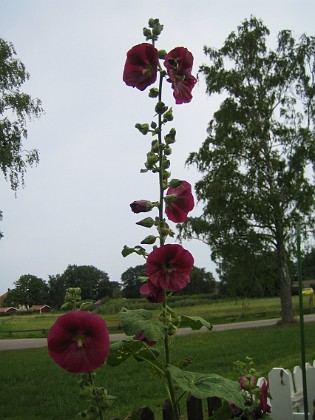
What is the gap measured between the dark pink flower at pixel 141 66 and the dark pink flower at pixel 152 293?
1.73ft

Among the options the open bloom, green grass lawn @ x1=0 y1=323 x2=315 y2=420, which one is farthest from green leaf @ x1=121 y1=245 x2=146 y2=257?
green grass lawn @ x1=0 y1=323 x2=315 y2=420

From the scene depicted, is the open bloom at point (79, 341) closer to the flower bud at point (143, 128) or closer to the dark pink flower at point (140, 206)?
the dark pink flower at point (140, 206)

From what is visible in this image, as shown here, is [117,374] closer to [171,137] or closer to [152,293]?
[152,293]

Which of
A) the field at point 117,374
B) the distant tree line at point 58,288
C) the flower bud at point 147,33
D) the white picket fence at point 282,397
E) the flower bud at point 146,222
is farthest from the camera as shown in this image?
the field at point 117,374

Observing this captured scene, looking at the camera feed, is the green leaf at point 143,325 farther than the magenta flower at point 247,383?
No

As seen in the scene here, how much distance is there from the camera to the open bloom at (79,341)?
100cm

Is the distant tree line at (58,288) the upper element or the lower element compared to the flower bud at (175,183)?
lower

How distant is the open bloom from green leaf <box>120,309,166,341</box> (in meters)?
0.16

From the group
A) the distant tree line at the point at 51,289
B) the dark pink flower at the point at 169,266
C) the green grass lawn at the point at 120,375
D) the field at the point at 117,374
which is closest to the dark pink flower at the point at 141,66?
the dark pink flower at the point at 169,266

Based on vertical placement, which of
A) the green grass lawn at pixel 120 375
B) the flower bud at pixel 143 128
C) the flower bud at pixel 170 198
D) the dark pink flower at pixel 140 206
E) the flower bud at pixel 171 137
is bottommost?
the green grass lawn at pixel 120 375

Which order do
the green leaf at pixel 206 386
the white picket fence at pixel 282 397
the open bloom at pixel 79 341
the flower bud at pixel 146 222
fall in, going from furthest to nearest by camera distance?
1. the white picket fence at pixel 282 397
2. the flower bud at pixel 146 222
3. the green leaf at pixel 206 386
4. the open bloom at pixel 79 341

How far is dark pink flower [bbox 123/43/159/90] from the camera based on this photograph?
1.33 meters

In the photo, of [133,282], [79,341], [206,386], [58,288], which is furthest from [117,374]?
[79,341]

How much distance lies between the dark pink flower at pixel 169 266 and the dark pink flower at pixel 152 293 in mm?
16
